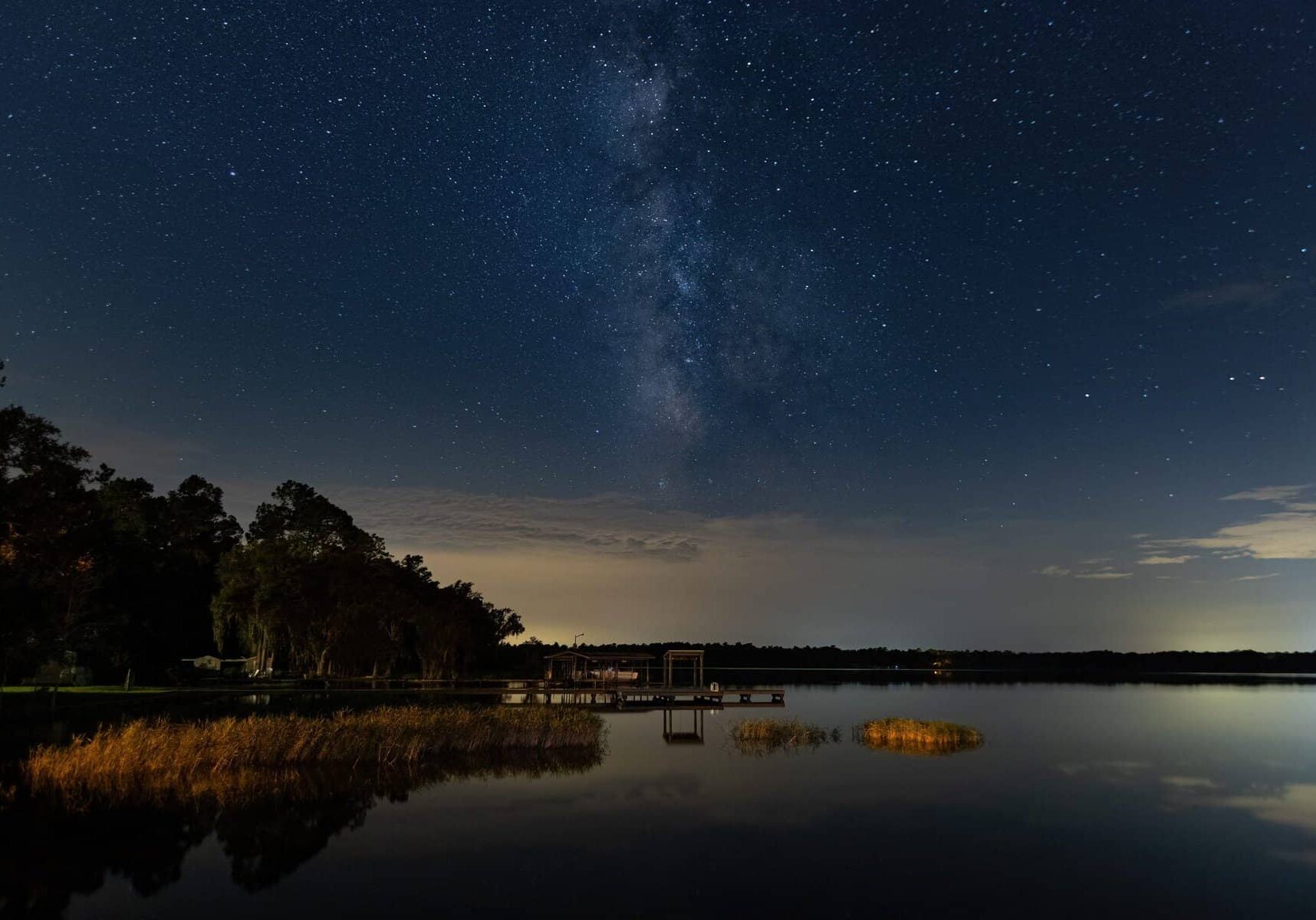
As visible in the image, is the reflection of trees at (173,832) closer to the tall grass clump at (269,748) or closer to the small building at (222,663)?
the tall grass clump at (269,748)

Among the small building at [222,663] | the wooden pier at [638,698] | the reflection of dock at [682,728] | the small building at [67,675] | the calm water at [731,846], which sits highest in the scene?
the small building at [222,663]

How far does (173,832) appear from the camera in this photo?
23562 mm

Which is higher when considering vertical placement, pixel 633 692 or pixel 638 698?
pixel 633 692

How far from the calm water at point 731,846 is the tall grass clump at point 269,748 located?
123 inches

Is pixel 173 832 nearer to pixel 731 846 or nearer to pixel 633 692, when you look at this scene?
pixel 731 846

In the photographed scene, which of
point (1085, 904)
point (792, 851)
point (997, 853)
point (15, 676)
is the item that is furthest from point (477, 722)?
point (15, 676)

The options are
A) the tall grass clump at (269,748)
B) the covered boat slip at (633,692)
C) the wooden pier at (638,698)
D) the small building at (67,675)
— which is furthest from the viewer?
the covered boat slip at (633,692)

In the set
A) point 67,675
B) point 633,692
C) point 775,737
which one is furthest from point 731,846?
point 67,675

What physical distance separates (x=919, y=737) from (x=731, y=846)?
25606 mm

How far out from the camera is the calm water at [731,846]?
775 inches

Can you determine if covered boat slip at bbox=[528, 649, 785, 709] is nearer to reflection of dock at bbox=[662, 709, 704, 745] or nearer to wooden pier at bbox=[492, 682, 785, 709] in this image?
wooden pier at bbox=[492, 682, 785, 709]

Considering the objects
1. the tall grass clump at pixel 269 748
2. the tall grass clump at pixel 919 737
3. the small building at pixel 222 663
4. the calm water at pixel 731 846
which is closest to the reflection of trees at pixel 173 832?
the calm water at pixel 731 846

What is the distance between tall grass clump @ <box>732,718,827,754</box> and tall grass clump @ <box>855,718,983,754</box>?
8.85ft

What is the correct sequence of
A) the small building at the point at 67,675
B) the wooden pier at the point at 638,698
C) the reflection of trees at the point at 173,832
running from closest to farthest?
1. the reflection of trees at the point at 173,832
2. the small building at the point at 67,675
3. the wooden pier at the point at 638,698
